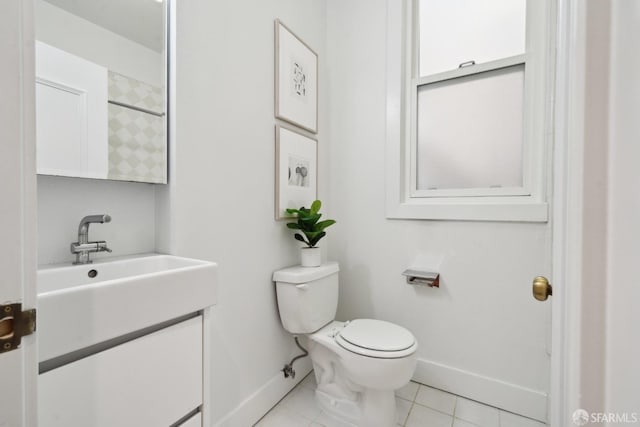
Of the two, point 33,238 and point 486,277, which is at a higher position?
point 33,238

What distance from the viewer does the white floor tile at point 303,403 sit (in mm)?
1468

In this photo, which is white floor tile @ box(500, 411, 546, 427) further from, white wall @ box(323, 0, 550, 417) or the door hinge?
the door hinge

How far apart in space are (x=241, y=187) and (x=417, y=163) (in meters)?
1.14

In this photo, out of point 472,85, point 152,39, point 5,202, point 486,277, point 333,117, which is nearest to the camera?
point 5,202

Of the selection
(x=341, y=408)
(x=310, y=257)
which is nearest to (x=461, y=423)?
(x=341, y=408)

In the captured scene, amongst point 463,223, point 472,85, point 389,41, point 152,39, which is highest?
point 389,41

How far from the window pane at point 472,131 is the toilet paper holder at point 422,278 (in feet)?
1.77

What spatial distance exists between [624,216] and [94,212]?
1.28 meters

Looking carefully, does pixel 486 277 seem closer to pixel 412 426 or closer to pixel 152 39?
pixel 412 426

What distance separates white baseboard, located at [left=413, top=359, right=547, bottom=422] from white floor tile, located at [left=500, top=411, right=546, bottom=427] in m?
0.02

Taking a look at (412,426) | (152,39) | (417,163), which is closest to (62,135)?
(152,39)

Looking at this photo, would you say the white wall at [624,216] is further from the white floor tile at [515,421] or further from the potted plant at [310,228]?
the white floor tile at [515,421]

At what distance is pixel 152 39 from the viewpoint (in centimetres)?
104

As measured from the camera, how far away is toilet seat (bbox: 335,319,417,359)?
1.21 metres
